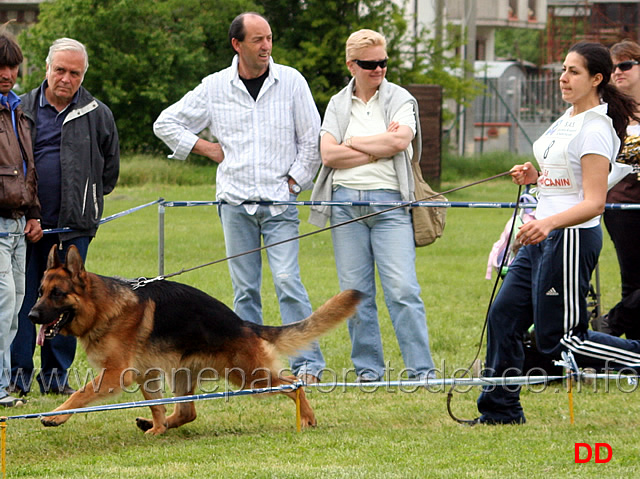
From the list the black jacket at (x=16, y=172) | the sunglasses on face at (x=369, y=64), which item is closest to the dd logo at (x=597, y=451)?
the sunglasses on face at (x=369, y=64)

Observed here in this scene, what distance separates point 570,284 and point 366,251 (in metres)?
1.93

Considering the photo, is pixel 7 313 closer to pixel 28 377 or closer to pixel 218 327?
pixel 28 377

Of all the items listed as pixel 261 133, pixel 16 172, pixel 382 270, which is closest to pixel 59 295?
pixel 16 172

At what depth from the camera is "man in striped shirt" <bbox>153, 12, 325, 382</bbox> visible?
6406mm

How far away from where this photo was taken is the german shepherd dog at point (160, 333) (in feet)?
16.1

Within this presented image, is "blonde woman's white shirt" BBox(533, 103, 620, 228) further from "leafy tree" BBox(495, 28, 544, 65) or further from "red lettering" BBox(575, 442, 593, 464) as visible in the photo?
"leafy tree" BBox(495, 28, 544, 65)

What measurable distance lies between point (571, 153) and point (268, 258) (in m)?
2.50

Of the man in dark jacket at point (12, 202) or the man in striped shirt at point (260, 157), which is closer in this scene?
the man in dark jacket at point (12, 202)

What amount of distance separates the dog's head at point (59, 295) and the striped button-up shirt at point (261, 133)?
1.70m

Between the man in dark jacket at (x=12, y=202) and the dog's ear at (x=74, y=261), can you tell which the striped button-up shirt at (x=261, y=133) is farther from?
the dog's ear at (x=74, y=261)

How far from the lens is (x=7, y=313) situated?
18.9 ft

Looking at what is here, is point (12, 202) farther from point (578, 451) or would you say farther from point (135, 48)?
point (135, 48)

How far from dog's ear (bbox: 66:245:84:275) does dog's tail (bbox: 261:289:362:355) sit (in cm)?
107

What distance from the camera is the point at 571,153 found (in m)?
4.68
